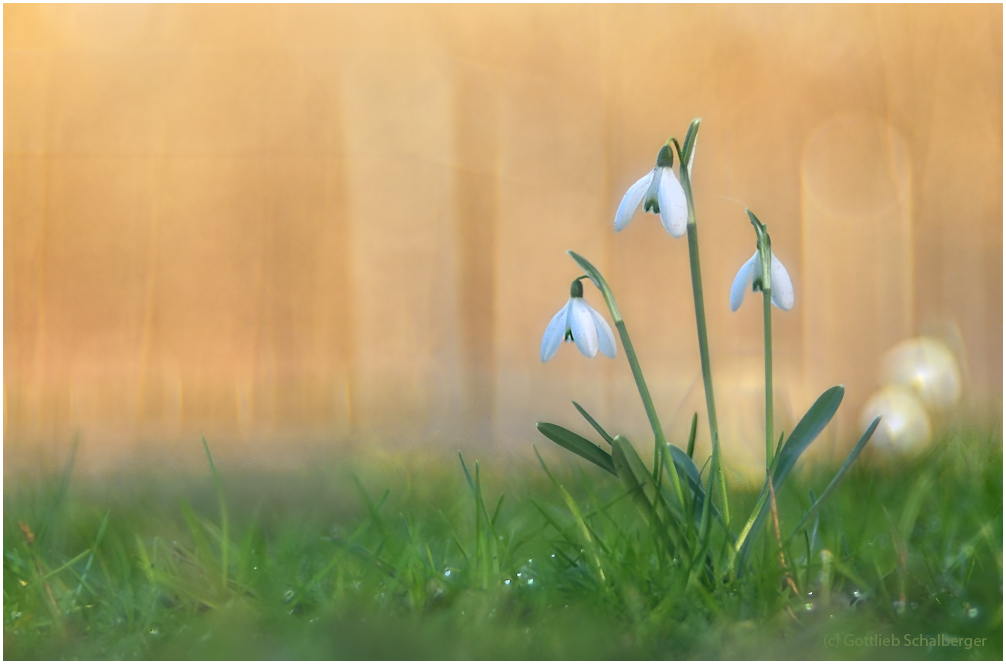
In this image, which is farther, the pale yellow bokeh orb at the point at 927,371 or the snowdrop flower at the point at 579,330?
the pale yellow bokeh orb at the point at 927,371

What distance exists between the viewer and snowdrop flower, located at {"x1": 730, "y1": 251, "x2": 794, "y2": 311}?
3.62 ft

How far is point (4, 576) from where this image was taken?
109cm

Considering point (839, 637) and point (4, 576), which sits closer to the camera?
point (839, 637)

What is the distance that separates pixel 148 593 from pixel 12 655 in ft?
0.54

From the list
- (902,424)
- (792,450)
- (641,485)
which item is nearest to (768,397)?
(792,450)

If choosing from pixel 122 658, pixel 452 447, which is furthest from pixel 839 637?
pixel 452 447

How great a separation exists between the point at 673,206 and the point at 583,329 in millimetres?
209

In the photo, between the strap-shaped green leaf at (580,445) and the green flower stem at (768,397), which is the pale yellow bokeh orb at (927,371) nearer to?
the green flower stem at (768,397)

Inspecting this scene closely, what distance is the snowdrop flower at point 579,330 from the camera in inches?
41.9

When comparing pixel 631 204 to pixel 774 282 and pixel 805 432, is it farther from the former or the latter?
pixel 805 432

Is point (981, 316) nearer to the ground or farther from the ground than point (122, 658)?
farther from the ground

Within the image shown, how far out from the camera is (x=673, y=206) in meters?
1.01

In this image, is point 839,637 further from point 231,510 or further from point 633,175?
point 633,175

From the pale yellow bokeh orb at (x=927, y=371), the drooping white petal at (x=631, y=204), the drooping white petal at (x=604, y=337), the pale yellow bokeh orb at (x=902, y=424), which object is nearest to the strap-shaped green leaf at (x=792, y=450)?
the drooping white petal at (x=604, y=337)
